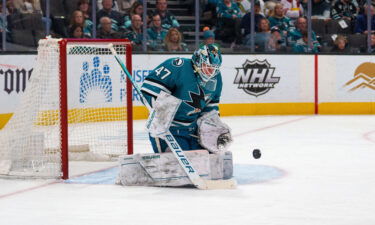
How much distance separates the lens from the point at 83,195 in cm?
517

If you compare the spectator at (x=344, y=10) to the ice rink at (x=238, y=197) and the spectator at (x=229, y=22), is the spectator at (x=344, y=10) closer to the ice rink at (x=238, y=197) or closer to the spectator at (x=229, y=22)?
the spectator at (x=229, y=22)

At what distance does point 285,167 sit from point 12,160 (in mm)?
2051

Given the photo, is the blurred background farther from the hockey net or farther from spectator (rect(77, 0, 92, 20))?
the hockey net

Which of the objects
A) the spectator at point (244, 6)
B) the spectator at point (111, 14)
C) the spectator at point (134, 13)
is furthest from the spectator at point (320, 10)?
the spectator at point (111, 14)

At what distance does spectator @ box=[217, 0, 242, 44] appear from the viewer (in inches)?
474

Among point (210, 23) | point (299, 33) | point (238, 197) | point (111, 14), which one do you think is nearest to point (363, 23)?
point (299, 33)

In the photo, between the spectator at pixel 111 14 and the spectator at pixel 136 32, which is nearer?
the spectator at pixel 111 14

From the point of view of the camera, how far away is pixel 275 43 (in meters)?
12.2

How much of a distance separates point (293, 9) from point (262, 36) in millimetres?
838

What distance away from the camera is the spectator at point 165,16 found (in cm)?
1164

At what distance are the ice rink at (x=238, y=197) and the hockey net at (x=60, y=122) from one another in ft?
0.86

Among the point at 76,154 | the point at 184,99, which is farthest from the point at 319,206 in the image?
the point at 76,154

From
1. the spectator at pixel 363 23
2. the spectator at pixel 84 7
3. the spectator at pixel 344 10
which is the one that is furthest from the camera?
the spectator at pixel 344 10

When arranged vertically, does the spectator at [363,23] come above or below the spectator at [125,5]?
below
